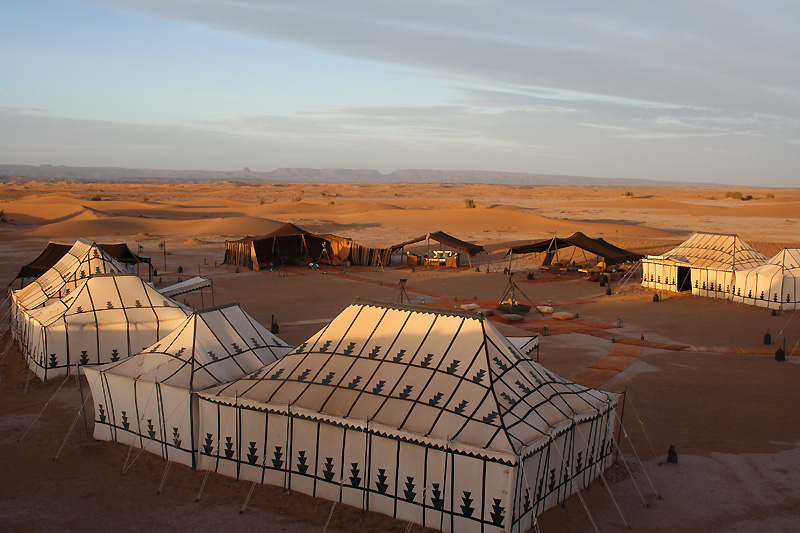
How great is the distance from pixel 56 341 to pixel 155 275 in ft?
55.4

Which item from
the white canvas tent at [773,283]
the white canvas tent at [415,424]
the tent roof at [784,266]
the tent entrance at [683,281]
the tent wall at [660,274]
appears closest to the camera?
the white canvas tent at [415,424]

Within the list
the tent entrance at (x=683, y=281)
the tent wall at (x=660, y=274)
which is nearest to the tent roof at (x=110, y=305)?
the tent wall at (x=660, y=274)

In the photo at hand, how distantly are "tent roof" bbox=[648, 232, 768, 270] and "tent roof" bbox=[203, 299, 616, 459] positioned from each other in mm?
19634

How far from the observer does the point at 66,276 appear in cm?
2023

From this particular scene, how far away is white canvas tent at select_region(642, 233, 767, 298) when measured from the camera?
1096 inches

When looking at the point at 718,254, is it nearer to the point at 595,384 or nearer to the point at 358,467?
the point at 595,384

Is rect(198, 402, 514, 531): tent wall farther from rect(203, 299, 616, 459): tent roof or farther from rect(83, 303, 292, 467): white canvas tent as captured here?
rect(83, 303, 292, 467): white canvas tent

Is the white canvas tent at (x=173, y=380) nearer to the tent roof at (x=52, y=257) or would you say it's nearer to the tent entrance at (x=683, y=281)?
the tent roof at (x=52, y=257)

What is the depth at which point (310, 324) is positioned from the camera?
2277cm

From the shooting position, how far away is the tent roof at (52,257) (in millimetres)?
24469

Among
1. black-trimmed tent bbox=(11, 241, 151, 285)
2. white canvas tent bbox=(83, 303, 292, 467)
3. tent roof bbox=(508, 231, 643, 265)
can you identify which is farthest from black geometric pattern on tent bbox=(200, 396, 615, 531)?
tent roof bbox=(508, 231, 643, 265)

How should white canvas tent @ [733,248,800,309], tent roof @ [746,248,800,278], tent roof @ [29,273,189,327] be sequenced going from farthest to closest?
tent roof @ [746,248,800,278] < white canvas tent @ [733,248,800,309] < tent roof @ [29,273,189,327]

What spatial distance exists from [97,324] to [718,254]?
24239 millimetres

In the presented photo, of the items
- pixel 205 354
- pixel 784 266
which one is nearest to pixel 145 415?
pixel 205 354
